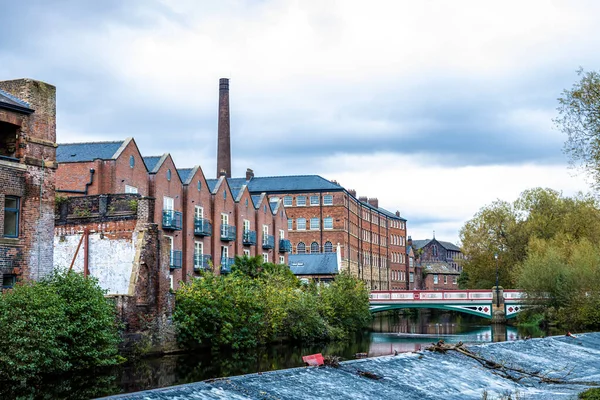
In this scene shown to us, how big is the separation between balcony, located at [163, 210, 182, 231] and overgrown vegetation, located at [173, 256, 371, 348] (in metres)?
5.10

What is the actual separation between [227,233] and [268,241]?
8.27m

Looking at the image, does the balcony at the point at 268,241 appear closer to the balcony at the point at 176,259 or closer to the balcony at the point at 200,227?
the balcony at the point at 200,227

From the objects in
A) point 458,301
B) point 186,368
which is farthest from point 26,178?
point 458,301

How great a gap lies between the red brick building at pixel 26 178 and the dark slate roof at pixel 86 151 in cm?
1346

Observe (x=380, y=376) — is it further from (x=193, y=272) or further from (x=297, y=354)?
(x=193, y=272)

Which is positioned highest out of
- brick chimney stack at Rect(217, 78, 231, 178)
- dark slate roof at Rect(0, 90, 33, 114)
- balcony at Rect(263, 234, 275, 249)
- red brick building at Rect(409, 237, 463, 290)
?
brick chimney stack at Rect(217, 78, 231, 178)

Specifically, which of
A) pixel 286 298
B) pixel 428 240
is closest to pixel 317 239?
pixel 286 298

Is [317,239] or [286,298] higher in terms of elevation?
[317,239]

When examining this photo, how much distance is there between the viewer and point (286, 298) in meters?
42.9

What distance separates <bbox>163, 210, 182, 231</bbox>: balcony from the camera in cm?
4995

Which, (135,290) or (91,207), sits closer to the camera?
(135,290)

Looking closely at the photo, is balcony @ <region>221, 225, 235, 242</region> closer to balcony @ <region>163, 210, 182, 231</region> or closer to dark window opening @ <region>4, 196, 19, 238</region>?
balcony @ <region>163, 210, 182, 231</region>

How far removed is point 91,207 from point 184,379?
13.5 m

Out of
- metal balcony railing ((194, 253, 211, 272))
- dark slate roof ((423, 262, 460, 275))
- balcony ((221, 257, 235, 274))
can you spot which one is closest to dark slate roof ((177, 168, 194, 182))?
metal balcony railing ((194, 253, 211, 272))
